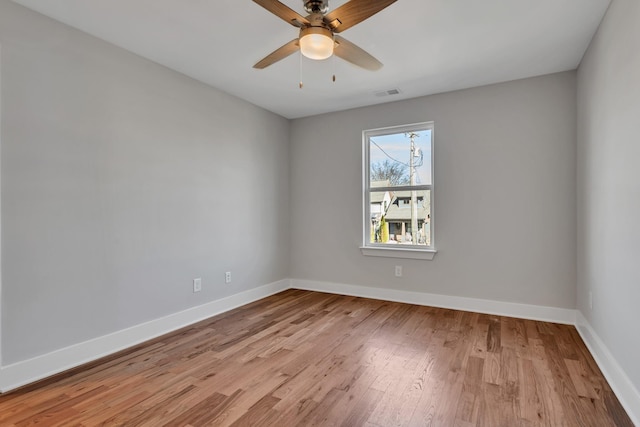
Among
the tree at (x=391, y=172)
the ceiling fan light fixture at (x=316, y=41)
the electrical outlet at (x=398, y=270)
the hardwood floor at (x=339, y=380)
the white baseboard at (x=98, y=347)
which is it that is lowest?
the hardwood floor at (x=339, y=380)

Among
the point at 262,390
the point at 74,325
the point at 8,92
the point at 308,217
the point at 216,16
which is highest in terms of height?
the point at 216,16

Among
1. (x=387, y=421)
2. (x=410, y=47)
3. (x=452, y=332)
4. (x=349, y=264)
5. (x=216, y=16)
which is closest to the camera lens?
(x=387, y=421)

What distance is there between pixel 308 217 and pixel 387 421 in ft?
10.3

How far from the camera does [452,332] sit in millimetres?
2967

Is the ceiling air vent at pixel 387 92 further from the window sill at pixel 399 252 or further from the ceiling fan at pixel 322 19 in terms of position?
the window sill at pixel 399 252

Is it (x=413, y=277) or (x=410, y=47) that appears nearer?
(x=410, y=47)

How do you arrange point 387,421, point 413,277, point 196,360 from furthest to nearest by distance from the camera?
point 413,277
point 196,360
point 387,421

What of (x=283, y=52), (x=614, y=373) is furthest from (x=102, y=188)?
(x=614, y=373)

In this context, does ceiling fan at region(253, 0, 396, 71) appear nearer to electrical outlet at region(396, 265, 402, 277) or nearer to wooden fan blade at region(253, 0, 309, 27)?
wooden fan blade at region(253, 0, 309, 27)

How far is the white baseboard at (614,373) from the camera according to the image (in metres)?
1.73

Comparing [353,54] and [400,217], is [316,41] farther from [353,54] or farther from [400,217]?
[400,217]

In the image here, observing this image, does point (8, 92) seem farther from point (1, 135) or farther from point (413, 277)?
point (413, 277)

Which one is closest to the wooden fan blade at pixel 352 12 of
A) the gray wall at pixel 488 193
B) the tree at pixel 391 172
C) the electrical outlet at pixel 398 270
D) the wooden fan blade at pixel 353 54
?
the wooden fan blade at pixel 353 54

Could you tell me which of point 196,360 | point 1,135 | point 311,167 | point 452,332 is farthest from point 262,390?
point 311,167
